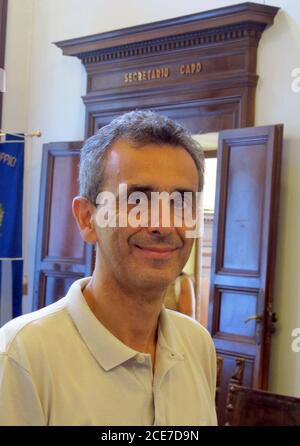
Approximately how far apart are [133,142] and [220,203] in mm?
3616

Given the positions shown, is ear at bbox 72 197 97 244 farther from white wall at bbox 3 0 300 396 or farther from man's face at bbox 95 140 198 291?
white wall at bbox 3 0 300 396

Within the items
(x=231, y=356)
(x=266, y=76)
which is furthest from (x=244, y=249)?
(x=266, y=76)

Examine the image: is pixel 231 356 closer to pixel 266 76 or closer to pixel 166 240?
pixel 266 76

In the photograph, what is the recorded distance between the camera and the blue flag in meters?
5.73

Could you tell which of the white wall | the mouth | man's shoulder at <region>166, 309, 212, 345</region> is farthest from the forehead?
the white wall

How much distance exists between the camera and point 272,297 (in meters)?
4.48

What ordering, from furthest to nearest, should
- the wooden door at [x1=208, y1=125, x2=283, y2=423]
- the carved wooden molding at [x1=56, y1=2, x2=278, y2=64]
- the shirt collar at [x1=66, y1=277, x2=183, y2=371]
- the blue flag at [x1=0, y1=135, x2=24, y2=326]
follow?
the blue flag at [x1=0, y1=135, x2=24, y2=326] → the carved wooden molding at [x1=56, y1=2, x2=278, y2=64] → the wooden door at [x1=208, y1=125, x2=283, y2=423] → the shirt collar at [x1=66, y1=277, x2=183, y2=371]

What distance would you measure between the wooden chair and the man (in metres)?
1.39

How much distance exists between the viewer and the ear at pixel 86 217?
4.10 ft

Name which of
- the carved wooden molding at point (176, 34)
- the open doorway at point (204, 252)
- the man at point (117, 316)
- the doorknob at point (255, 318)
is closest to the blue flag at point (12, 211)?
the carved wooden molding at point (176, 34)

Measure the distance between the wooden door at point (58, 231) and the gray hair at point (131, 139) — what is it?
14.7ft

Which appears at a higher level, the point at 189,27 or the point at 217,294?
the point at 189,27

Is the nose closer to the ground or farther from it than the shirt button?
farther from it

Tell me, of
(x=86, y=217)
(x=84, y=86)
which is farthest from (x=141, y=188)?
Answer: (x=84, y=86)
